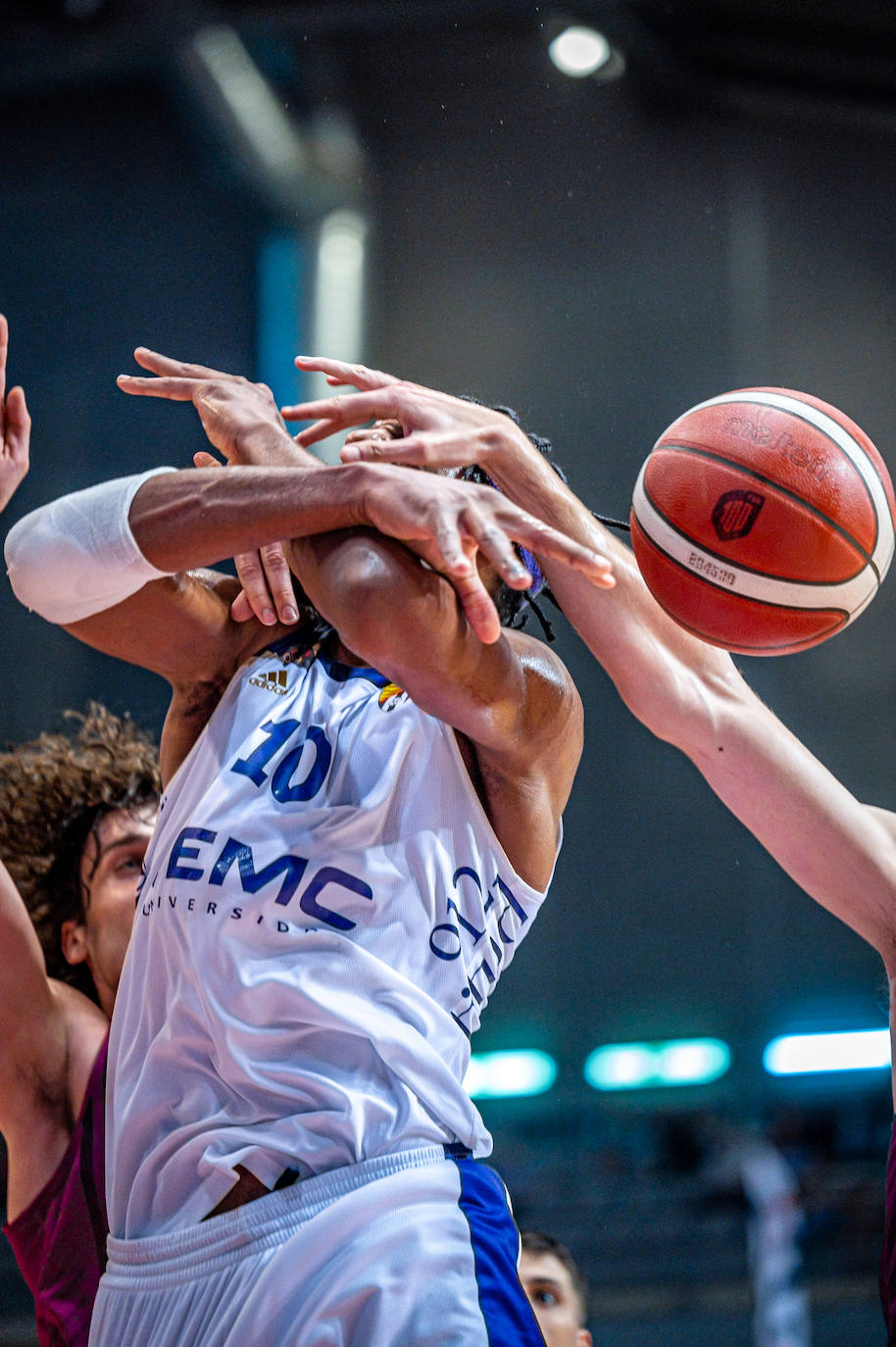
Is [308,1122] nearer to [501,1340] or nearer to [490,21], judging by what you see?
[501,1340]

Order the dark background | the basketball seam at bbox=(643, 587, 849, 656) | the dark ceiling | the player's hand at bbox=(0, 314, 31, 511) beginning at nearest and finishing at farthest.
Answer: the basketball seam at bbox=(643, 587, 849, 656)
the player's hand at bbox=(0, 314, 31, 511)
the dark background
the dark ceiling

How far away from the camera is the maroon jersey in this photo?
8.24 feet

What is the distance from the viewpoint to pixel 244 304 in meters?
5.72

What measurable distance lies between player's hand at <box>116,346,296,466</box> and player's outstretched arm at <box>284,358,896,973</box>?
0.14 m

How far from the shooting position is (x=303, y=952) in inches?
69.3

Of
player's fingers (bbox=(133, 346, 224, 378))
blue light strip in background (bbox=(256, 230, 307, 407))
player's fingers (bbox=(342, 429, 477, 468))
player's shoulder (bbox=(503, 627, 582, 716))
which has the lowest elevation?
player's shoulder (bbox=(503, 627, 582, 716))

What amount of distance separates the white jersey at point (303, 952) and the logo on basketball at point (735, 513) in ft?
1.94

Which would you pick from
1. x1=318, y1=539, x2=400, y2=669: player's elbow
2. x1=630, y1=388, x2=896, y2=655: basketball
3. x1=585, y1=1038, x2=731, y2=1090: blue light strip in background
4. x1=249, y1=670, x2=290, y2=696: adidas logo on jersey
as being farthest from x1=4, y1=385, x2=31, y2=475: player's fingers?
x1=585, y1=1038, x2=731, y2=1090: blue light strip in background

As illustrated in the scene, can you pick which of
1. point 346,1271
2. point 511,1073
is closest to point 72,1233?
point 346,1271

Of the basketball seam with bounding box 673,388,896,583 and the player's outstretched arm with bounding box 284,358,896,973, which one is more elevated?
the basketball seam with bounding box 673,388,896,583

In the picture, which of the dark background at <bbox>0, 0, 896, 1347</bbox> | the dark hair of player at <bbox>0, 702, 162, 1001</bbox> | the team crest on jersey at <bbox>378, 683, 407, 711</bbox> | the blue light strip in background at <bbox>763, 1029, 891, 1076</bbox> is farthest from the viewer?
the blue light strip in background at <bbox>763, 1029, 891, 1076</bbox>

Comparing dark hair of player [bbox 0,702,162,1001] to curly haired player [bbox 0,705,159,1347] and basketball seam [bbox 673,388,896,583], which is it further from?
basketball seam [bbox 673,388,896,583]

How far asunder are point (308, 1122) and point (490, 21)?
19.9 feet

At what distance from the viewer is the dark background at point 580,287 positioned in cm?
568
